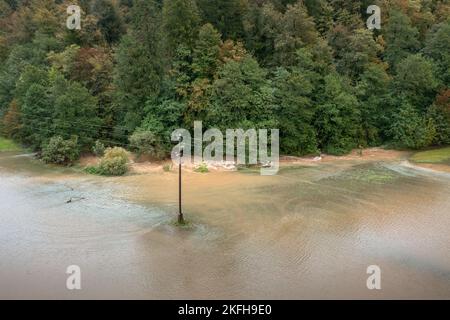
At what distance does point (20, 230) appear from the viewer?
18953 millimetres

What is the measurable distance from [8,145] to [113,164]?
15.5m

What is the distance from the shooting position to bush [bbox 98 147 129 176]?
91.1 feet

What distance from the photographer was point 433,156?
1254 inches

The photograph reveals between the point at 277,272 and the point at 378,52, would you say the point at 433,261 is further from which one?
the point at 378,52

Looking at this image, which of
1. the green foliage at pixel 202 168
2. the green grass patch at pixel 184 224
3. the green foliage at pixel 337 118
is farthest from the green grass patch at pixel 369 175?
the green grass patch at pixel 184 224

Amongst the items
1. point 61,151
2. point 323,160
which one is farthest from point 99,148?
point 323,160

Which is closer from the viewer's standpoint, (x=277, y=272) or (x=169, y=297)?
(x=169, y=297)

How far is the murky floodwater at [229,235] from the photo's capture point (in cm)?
1417

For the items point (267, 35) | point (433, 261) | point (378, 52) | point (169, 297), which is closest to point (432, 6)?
point (378, 52)

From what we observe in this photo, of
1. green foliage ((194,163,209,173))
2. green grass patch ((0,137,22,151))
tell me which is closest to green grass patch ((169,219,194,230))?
green foliage ((194,163,209,173))

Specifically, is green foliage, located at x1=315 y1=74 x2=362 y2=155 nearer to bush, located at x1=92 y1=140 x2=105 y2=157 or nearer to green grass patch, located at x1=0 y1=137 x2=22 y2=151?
bush, located at x1=92 y1=140 x2=105 y2=157

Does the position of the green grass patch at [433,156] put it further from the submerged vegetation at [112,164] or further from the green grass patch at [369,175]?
the submerged vegetation at [112,164]

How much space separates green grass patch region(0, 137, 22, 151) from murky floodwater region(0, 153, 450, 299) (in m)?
10.3

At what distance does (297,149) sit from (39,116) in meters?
20.5
